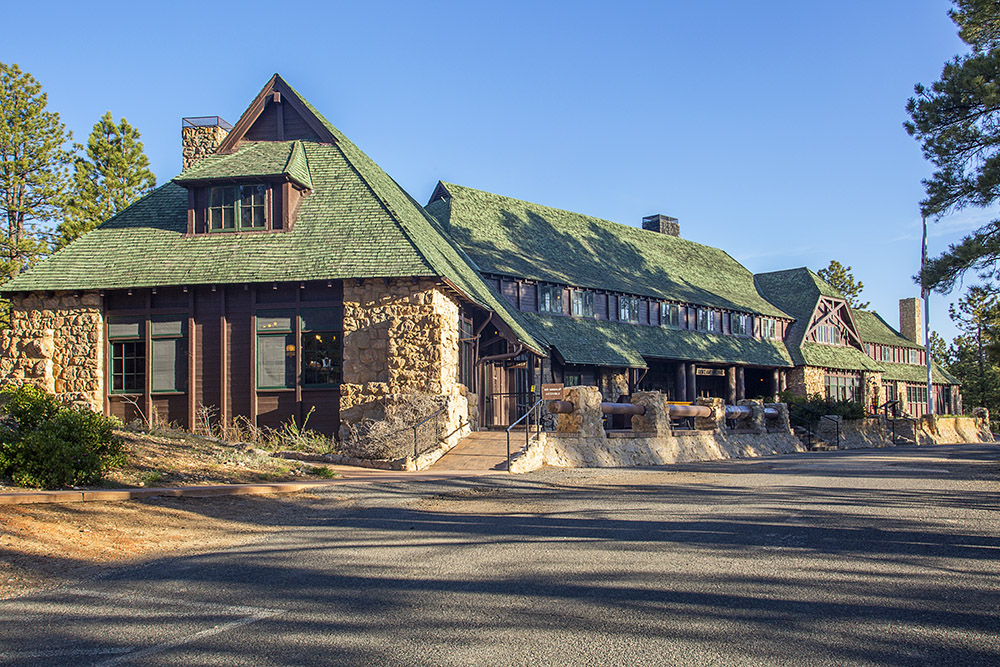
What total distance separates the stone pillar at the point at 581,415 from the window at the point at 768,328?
2508 centimetres

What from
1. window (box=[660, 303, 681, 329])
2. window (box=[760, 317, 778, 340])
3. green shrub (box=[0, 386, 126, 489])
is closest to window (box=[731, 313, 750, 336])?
window (box=[760, 317, 778, 340])

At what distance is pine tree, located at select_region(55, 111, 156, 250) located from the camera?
131ft

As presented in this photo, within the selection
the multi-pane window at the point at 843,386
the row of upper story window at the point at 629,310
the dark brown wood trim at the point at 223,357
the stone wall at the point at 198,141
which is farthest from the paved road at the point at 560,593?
the multi-pane window at the point at 843,386

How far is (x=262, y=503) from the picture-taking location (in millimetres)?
12789

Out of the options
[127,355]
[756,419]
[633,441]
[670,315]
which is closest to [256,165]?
[127,355]

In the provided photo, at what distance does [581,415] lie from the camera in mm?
20969

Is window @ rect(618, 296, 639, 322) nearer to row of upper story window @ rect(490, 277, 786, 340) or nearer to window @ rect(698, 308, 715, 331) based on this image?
row of upper story window @ rect(490, 277, 786, 340)

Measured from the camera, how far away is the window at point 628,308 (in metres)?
35.7

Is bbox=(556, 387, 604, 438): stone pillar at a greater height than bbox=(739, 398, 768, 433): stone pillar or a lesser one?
greater

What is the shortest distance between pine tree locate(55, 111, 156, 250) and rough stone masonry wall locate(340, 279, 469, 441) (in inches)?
935

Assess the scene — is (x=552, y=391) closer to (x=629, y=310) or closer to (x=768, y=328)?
(x=629, y=310)

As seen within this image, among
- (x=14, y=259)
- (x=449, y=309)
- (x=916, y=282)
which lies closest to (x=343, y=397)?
(x=449, y=309)

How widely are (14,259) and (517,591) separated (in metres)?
35.2

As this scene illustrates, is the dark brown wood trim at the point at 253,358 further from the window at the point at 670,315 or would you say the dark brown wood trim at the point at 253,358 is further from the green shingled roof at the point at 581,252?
the window at the point at 670,315
